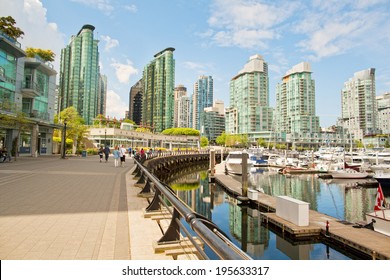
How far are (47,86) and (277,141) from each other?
5059 inches

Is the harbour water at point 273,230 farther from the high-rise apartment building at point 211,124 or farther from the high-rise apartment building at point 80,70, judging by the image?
the high-rise apartment building at point 211,124

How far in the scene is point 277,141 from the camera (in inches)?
5778

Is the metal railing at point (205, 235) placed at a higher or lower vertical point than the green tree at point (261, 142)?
lower

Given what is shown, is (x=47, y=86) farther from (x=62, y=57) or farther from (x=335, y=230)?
(x=62, y=57)

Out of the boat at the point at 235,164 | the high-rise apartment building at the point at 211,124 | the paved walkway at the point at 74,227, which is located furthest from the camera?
the high-rise apartment building at the point at 211,124

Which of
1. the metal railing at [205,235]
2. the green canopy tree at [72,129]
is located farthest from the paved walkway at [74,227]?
the green canopy tree at [72,129]

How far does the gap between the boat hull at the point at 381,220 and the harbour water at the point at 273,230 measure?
7.50 feet

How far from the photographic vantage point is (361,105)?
165500mm

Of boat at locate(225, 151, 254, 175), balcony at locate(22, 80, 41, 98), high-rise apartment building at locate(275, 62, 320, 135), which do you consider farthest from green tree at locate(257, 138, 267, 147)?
balcony at locate(22, 80, 41, 98)

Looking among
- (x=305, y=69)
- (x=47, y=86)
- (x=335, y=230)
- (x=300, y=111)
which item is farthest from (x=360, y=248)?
(x=305, y=69)

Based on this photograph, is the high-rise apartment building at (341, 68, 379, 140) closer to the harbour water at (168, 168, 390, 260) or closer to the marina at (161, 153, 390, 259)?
the harbour water at (168, 168, 390, 260)

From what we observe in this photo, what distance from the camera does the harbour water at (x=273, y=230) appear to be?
10.6m

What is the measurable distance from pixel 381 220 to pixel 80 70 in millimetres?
113422

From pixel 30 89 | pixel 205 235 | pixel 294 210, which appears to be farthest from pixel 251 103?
pixel 205 235
